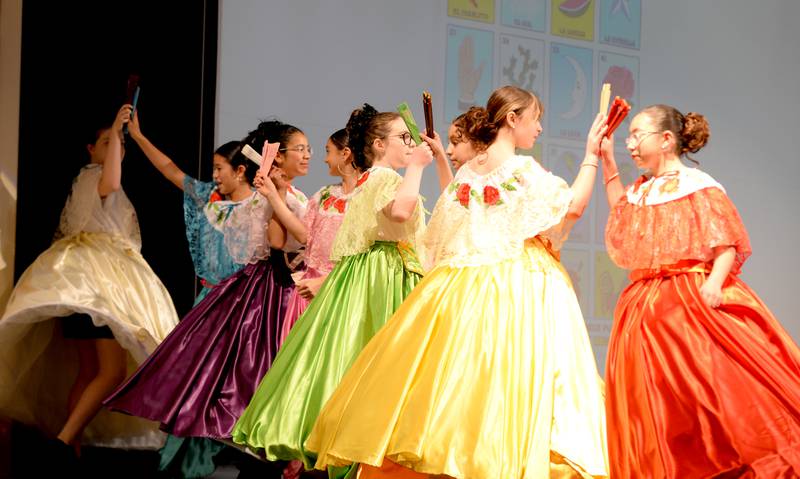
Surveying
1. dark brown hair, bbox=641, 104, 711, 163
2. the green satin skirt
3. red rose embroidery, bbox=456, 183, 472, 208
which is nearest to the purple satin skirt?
the green satin skirt

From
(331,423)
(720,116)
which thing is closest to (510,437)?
(331,423)

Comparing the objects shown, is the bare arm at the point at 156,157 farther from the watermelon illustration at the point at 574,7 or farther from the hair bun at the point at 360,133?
the watermelon illustration at the point at 574,7

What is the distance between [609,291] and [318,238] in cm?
226

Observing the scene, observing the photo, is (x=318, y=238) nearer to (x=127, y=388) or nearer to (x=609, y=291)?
(x=127, y=388)

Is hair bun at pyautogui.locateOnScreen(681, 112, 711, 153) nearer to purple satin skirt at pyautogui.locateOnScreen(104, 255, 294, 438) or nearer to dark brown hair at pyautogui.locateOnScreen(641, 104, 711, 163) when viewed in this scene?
dark brown hair at pyautogui.locateOnScreen(641, 104, 711, 163)

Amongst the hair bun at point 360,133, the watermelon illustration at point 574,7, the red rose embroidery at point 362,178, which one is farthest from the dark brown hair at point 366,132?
the watermelon illustration at point 574,7

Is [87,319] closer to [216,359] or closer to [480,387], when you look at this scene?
[216,359]

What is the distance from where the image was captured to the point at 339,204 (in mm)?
3928

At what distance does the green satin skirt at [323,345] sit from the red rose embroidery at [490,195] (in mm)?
586

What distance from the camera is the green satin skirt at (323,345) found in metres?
3.28

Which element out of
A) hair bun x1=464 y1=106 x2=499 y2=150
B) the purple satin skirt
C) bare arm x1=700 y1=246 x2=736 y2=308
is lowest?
the purple satin skirt

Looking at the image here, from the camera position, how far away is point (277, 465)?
13.5 feet

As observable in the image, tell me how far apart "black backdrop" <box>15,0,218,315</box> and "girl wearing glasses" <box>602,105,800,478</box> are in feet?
7.17

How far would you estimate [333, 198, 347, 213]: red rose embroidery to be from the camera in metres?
3.91
